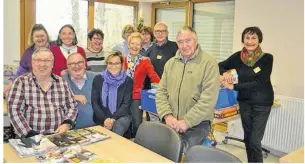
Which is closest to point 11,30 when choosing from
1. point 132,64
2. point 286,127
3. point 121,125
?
point 132,64

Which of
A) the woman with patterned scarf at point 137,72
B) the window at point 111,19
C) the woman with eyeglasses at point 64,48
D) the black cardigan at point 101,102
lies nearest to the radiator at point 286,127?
the woman with patterned scarf at point 137,72

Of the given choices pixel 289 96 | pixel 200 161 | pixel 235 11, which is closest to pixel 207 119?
pixel 200 161

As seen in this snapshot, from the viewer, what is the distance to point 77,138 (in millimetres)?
1936

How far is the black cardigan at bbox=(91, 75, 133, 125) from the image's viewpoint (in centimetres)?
262

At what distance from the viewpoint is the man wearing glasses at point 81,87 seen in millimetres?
→ 2574

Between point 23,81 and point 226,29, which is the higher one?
point 226,29

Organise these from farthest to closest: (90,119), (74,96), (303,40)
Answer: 1. (303,40)
2. (90,119)
3. (74,96)

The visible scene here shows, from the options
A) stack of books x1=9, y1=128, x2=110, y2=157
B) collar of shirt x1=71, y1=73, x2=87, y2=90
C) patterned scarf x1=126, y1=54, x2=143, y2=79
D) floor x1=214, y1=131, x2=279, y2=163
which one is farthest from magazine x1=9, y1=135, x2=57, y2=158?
floor x1=214, y1=131, x2=279, y2=163

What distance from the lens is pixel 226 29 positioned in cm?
454

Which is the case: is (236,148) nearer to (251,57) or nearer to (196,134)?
(251,57)

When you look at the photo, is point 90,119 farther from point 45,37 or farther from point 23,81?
point 45,37

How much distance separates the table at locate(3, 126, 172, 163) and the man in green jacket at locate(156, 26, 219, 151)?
0.47 m

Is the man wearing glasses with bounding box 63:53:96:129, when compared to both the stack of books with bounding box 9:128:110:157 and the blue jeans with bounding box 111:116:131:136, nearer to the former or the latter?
the blue jeans with bounding box 111:116:131:136

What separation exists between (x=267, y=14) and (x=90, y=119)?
259 cm
